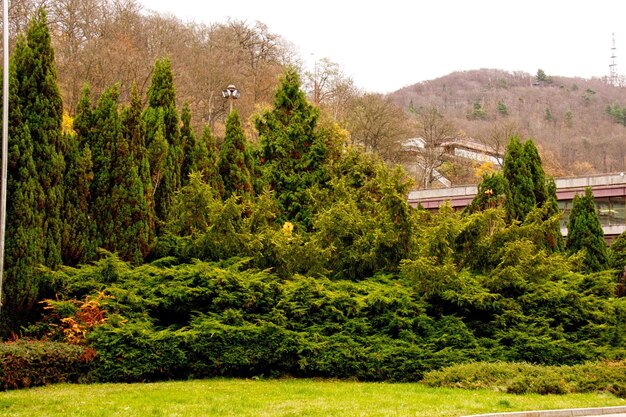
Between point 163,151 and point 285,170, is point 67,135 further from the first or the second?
point 285,170

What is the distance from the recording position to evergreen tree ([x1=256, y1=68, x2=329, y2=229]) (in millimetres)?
24734

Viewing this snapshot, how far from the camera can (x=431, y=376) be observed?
14477 millimetres

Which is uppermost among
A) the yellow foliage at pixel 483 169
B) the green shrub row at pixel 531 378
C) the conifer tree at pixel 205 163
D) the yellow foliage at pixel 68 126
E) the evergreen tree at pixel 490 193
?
the yellow foliage at pixel 483 169

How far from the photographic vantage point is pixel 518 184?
2592 cm

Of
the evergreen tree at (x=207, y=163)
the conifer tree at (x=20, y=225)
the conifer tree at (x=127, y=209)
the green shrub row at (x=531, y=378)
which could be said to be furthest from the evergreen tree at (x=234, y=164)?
the green shrub row at (x=531, y=378)

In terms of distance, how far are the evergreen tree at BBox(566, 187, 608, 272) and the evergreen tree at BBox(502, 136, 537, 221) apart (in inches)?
98.4

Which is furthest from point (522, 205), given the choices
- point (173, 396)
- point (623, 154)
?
point (623, 154)

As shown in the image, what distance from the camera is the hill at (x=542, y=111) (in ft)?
239

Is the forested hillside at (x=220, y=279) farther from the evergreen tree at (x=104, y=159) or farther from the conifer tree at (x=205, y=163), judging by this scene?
the conifer tree at (x=205, y=163)

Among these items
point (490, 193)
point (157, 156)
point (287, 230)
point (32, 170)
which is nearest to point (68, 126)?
point (157, 156)

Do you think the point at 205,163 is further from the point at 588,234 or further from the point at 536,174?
the point at 588,234

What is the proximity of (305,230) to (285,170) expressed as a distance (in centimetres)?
290

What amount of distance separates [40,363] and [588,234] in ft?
68.0

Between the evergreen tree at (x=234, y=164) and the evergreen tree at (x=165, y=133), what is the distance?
2.40 metres
